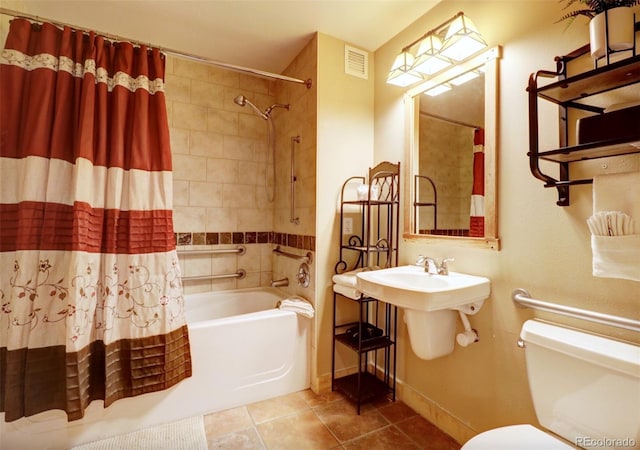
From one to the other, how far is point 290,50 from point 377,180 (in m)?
1.21

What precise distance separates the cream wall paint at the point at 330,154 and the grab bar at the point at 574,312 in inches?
44.3

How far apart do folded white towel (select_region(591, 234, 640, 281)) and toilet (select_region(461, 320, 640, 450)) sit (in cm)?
24

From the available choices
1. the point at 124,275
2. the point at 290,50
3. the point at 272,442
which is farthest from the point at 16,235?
the point at 290,50

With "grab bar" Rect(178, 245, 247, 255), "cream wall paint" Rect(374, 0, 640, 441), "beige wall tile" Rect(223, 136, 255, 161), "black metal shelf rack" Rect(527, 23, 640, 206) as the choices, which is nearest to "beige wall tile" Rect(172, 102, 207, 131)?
"beige wall tile" Rect(223, 136, 255, 161)

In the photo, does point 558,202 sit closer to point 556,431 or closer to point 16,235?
point 556,431

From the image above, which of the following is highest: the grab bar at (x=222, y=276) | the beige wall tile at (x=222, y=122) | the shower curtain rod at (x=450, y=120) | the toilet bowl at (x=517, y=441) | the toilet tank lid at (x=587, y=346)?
the beige wall tile at (x=222, y=122)

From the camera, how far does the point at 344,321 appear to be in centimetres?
218

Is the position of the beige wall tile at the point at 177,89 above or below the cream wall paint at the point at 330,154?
above

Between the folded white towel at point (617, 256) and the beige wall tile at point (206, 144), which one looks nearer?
the folded white towel at point (617, 256)

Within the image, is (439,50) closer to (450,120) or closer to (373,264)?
(450,120)

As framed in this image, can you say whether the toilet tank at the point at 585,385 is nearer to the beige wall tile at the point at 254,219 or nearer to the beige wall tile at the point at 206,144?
the beige wall tile at the point at 254,219

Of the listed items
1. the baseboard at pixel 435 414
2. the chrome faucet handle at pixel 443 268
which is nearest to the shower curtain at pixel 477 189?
the chrome faucet handle at pixel 443 268

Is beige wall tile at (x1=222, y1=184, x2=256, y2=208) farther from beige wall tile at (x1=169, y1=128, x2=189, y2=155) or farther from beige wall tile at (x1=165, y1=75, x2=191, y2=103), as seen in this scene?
beige wall tile at (x1=165, y1=75, x2=191, y2=103)

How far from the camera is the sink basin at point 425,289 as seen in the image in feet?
4.21
